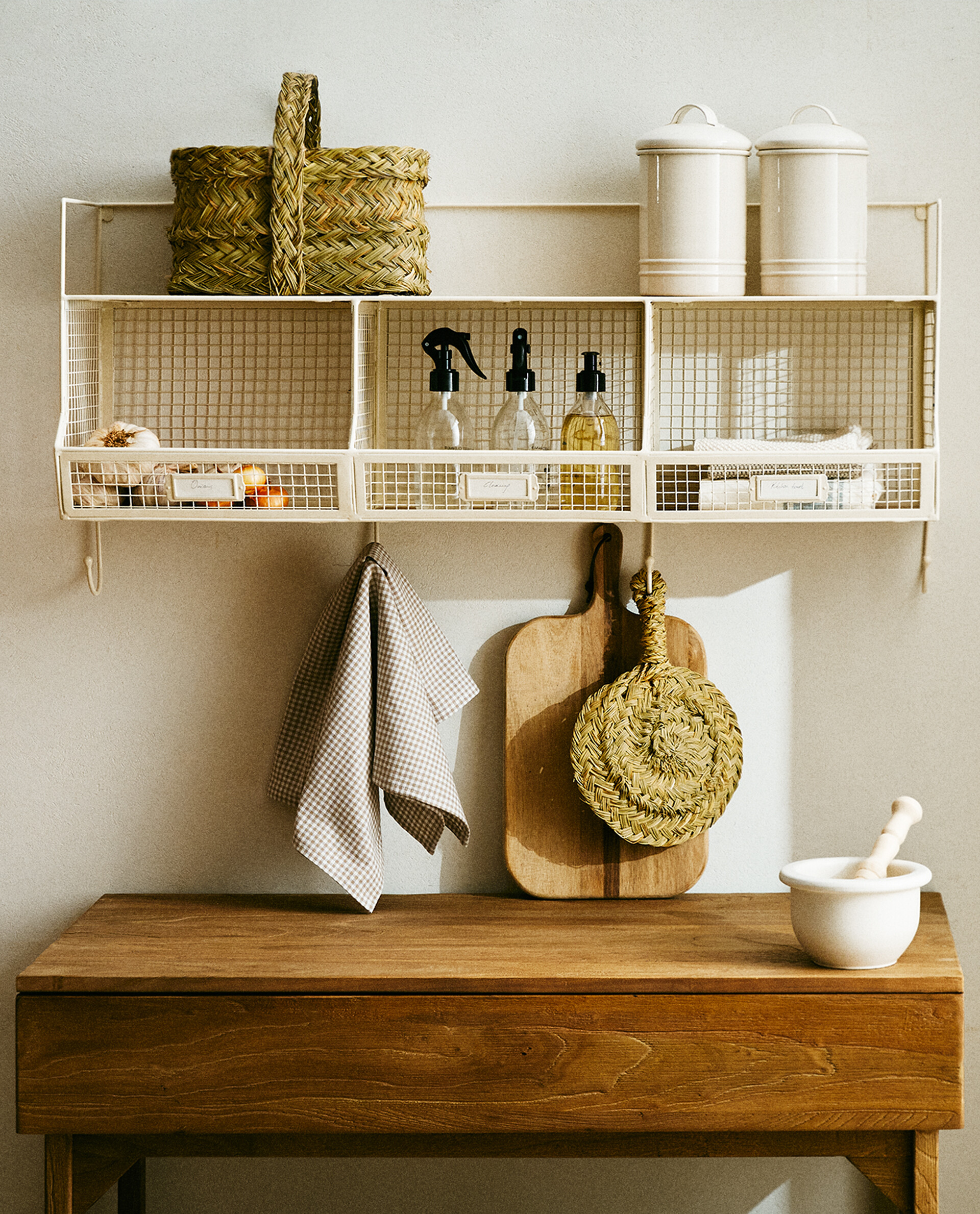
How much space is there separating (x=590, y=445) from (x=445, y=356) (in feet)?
0.86

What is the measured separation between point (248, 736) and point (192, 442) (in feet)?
1.68

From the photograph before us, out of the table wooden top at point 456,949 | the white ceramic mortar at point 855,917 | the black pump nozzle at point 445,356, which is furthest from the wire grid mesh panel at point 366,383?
the white ceramic mortar at point 855,917

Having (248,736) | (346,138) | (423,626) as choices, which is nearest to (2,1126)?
(248,736)

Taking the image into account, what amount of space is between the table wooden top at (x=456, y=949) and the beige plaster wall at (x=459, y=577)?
13cm

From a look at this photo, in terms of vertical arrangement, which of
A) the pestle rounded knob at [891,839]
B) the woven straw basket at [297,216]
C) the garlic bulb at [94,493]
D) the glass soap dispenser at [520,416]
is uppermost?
the woven straw basket at [297,216]

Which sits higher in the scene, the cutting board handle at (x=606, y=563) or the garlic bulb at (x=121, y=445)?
the garlic bulb at (x=121, y=445)

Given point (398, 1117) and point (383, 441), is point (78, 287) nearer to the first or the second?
point (383, 441)

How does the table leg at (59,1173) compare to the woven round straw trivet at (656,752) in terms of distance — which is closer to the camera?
the table leg at (59,1173)

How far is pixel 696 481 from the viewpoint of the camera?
1.86 m

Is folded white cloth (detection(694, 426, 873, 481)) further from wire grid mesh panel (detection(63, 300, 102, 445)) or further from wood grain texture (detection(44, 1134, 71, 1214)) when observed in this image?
wood grain texture (detection(44, 1134, 71, 1214))

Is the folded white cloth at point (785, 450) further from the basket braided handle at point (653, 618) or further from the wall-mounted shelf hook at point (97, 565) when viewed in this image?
the wall-mounted shelf hook at point (97, 565)

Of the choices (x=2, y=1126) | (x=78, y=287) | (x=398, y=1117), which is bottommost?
(x=2, y=1126)

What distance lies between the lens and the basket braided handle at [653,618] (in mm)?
1978

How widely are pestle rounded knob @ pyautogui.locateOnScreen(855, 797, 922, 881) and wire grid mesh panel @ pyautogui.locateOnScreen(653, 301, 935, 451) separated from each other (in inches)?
23.6
